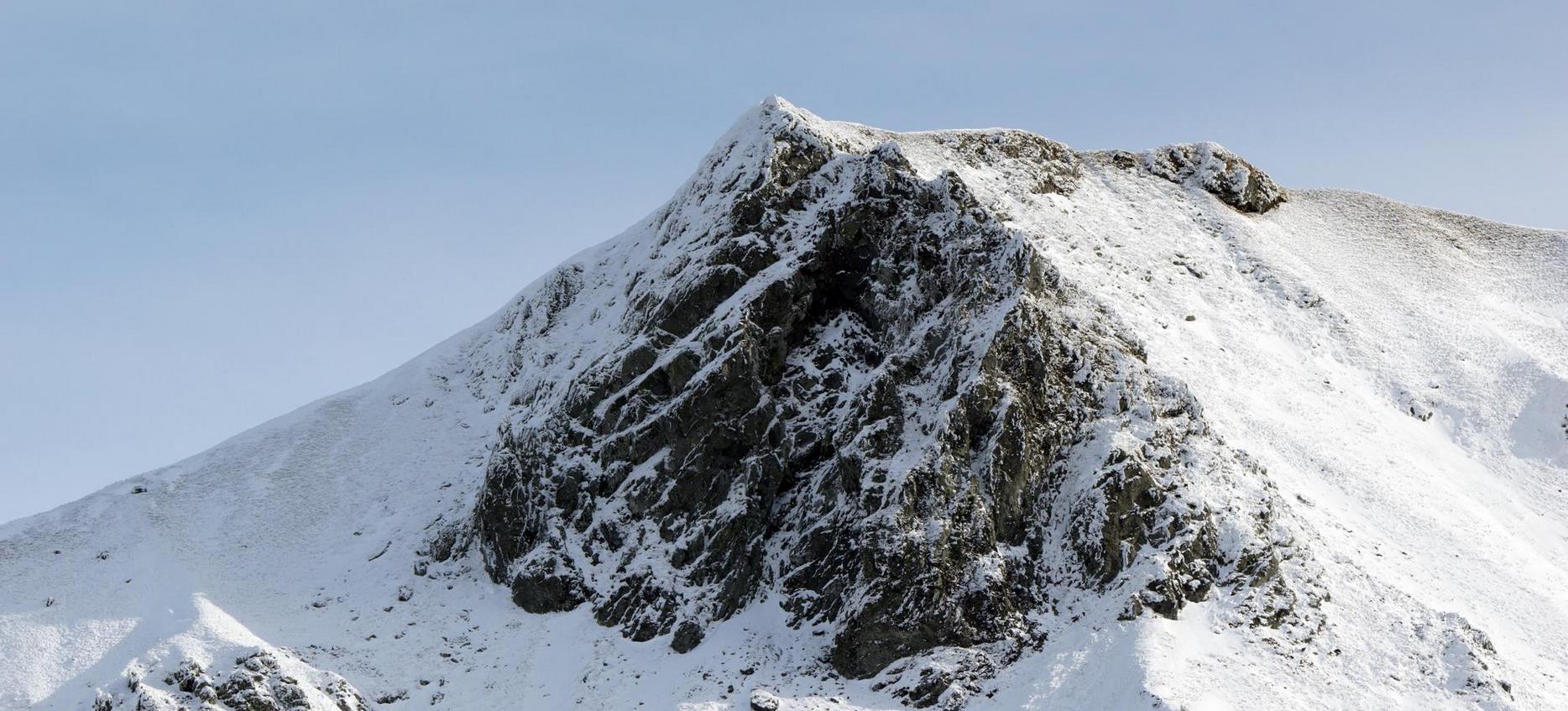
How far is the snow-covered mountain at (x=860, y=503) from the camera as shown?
43531 mm

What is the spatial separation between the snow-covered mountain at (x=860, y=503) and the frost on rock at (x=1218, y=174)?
41.9 ft

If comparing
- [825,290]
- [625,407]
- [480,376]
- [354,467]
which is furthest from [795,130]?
[354,467]

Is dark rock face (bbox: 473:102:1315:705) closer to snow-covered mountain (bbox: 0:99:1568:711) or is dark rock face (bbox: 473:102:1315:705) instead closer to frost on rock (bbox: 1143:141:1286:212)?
snow-covered mountain (bbox: 0:99:1568:711)

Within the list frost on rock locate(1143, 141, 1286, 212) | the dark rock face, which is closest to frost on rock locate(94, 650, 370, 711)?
the dark rock face

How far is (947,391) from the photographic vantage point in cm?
4766

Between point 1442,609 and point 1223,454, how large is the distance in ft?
28.8

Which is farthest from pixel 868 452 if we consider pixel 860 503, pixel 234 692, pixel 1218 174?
pixel 1218 174

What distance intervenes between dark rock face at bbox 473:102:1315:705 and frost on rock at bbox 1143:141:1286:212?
88.8 feet

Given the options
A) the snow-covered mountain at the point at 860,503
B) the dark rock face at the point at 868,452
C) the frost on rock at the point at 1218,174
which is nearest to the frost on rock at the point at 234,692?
the snow-covered mountain at the point at 860,503

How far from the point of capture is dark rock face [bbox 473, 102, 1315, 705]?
44562mm

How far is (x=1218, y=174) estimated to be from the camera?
76812 millimetres

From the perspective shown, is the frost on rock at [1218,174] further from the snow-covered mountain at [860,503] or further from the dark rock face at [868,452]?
the dark rock face at [868,452]

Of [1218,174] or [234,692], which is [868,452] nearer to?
[234,692]

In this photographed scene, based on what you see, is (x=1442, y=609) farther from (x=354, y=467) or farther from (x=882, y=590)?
(x=354, y=467)
